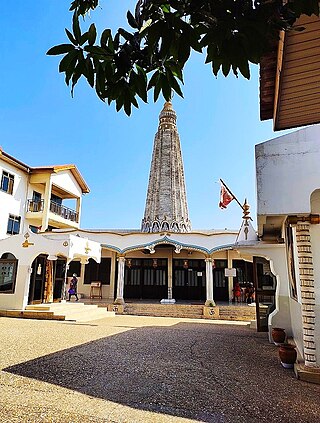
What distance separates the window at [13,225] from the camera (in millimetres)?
16938

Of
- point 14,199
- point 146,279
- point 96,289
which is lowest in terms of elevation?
point 96,289

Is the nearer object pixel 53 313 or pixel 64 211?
pixel 53 313

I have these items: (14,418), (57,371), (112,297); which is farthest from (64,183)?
(14,418)

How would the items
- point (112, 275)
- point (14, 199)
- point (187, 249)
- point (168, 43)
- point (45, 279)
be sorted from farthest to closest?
point (112, 275) < point (14, 199) < point (187, 249) < point (45, 279) < point (168, 43)

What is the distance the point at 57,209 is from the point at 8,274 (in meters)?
7.97

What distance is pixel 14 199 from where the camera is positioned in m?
17.2

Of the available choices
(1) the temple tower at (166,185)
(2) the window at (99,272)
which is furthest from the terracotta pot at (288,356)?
(1) the temple tower at (166,185)

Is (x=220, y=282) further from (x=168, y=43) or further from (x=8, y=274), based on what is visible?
(x=168, y=43)

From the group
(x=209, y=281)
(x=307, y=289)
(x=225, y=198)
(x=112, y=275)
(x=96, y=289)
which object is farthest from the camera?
A: (x=112, y=275)

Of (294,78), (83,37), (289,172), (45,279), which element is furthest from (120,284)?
(83,37)

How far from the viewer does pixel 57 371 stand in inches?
175

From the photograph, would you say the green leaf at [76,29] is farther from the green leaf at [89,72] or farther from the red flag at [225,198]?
the red flag at [225,198]

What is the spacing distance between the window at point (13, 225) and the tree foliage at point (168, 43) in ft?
57.0

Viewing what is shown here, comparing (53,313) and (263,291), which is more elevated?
(263,291)
